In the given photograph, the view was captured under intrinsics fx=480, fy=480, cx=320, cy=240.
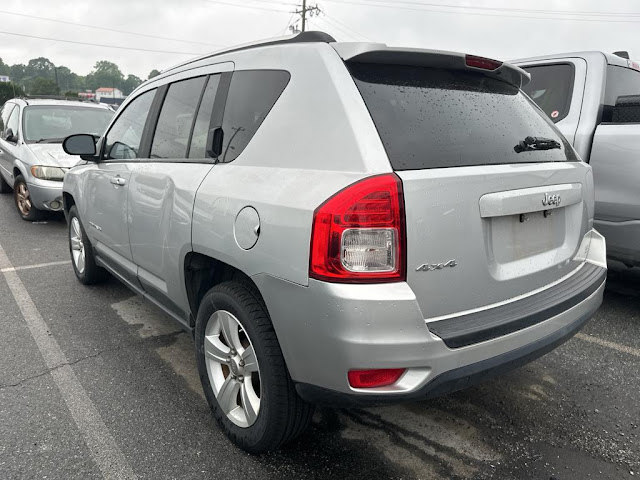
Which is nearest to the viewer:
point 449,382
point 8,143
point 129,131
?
point 449,382

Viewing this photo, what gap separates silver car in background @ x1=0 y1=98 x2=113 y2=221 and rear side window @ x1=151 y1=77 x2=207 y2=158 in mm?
4268

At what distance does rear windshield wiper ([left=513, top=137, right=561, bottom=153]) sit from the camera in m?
2.09

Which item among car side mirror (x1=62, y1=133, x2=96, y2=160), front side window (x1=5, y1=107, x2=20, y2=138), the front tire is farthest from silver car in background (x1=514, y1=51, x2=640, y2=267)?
front side window (x1=5, y1=107, x2=20, y2=138)

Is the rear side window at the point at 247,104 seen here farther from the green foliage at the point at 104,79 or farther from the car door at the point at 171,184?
the green foliage at the point at 104,79

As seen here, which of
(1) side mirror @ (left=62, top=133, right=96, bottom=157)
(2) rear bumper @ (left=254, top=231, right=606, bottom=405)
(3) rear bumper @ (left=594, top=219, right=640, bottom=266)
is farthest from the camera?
(1) side mirror @ (left=62, top=133, right=96, bottom=157)

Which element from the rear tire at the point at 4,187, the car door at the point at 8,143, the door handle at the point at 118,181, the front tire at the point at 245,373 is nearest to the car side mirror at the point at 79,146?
the door handle at the point at 118,181

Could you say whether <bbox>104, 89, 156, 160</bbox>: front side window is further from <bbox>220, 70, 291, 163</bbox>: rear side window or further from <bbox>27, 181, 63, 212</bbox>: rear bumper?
<bbox>27, 181, 63, 212</bbox>: rear bumper

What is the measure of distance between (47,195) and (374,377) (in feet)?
20.3

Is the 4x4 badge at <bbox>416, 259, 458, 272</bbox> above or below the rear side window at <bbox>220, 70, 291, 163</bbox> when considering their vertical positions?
below

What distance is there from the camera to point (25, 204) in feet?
22.7

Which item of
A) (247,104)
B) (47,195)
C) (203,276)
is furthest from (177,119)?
(47,195)

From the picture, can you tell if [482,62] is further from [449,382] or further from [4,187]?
[4,187]

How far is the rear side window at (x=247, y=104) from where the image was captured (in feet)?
6.75

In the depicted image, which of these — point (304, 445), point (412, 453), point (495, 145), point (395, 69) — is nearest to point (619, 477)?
point (412, 453)
